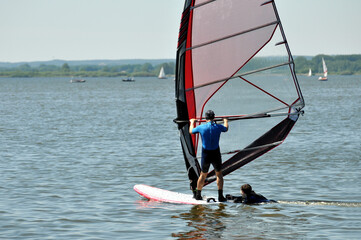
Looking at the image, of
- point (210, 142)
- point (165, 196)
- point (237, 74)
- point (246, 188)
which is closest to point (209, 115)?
point (210, 142)

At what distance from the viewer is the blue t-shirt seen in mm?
9672

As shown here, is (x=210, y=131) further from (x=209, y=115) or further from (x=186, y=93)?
(x=186, y=93)

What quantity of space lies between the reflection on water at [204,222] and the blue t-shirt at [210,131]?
1.19m

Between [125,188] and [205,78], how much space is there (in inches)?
143

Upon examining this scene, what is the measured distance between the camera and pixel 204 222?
9.61 m

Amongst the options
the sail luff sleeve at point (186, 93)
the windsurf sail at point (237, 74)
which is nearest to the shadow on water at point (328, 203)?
the windsurf sail at point (237, 74)

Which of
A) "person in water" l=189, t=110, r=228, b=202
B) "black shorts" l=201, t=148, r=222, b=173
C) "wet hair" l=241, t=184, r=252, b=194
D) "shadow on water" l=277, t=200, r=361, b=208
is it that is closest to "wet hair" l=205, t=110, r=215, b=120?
"person in water" l=189, t=110, r=228, b=202

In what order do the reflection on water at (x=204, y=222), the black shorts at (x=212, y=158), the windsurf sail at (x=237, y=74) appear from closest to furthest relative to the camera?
the reflection on water at (x=204, y=222)
the black shorts at (x=212, y=158)
the windsurf sail at (x=237, y=74)

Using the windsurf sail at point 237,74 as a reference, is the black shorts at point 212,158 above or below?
below

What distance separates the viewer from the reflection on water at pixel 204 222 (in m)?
8.88

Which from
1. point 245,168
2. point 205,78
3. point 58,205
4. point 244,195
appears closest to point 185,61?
point 205,78

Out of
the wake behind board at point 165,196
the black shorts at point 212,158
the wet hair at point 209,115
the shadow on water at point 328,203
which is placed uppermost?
the wet hair at point 209,115

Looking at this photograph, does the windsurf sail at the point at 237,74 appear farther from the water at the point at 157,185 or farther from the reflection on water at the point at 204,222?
the water at the point at 157,185

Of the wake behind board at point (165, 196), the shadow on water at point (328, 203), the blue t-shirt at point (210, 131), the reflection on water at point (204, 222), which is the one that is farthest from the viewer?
the wake behind board at point (165, 196)
